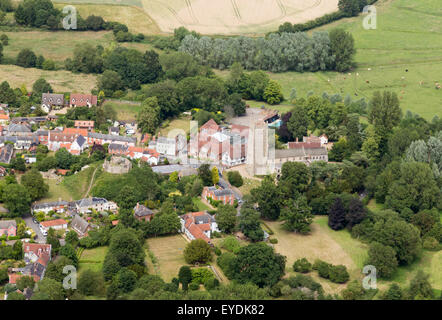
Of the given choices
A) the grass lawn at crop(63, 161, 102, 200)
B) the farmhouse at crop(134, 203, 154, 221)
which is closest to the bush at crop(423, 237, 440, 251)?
the farmhouse at crop(134, 203, 154, 221)

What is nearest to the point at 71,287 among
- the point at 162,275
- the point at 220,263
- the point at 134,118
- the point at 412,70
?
the point at 162,275

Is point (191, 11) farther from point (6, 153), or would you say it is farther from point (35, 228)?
Result: point (35, 228)

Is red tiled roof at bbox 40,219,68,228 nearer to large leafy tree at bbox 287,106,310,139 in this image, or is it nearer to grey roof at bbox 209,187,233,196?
grey roof at bbox 209,187,233,196

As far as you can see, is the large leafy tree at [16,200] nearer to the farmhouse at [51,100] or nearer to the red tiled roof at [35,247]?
the red tiled roof at [35,247]

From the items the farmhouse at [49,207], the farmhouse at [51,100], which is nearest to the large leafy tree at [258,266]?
the farmhouse at [49,207]

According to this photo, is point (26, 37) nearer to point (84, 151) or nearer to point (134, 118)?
point (134, 118)

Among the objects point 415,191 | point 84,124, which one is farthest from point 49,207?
point 415,191
